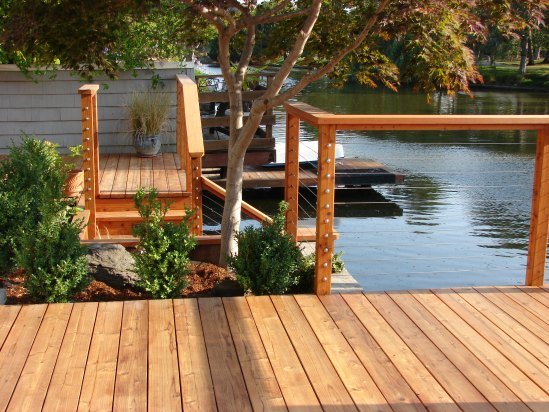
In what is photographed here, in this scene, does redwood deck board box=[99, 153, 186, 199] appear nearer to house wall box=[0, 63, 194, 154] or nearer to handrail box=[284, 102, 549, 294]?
house wall box=[0, 63, 194, 154]

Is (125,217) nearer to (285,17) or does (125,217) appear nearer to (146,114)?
(146,114)

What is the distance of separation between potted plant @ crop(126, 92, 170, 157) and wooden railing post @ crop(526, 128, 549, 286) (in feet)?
18.1

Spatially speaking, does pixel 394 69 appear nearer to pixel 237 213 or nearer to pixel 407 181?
pixel 237 213

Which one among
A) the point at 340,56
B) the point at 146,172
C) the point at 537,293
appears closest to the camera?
the point at 537,293

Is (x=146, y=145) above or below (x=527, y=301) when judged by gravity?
above

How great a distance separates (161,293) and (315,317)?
0.89m

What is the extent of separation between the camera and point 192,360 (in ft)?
10.9

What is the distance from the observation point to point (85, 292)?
4441mm

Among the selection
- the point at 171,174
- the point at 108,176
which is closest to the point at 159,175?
the point at 171,174

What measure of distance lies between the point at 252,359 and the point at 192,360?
26 cm

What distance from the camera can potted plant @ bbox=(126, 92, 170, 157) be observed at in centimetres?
896

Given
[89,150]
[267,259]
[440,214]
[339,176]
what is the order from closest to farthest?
[267,259], [89,150], [440,214], [339,176]

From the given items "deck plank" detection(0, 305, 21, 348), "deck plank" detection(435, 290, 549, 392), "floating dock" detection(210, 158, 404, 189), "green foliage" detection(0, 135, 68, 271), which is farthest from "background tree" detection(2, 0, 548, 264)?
"floating dock" detection(210, 158, 404, 189)

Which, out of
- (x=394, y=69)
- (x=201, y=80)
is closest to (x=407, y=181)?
(x=201, y=80)
